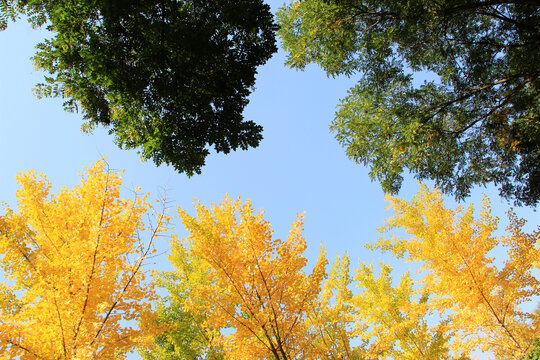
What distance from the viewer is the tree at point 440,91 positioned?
6684mm

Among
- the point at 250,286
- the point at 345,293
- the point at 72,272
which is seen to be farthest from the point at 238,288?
the point at 345,293

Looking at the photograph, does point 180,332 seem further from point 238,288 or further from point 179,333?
point 238,288

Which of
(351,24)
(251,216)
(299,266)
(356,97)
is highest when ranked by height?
(351,24)

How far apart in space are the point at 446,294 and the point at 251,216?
5.90 m

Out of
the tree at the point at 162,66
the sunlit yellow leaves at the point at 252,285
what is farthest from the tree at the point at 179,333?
the tree at the point at 162,66

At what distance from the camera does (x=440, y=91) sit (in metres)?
7.17

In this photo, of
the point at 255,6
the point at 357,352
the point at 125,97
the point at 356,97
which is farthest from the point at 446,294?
the point at 125,97

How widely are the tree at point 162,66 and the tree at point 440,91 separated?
288cm

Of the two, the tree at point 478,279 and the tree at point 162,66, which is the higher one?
the tree at point 162,66

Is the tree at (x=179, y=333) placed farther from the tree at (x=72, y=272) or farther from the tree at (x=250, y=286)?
the tree at (x=72, y=272)

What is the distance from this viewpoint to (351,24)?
23.5 feet

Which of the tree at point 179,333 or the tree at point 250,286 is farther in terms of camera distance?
the tree at point 179,333

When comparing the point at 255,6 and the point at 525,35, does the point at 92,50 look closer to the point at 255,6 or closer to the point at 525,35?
the point at 255,6

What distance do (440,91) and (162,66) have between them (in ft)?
21.5
